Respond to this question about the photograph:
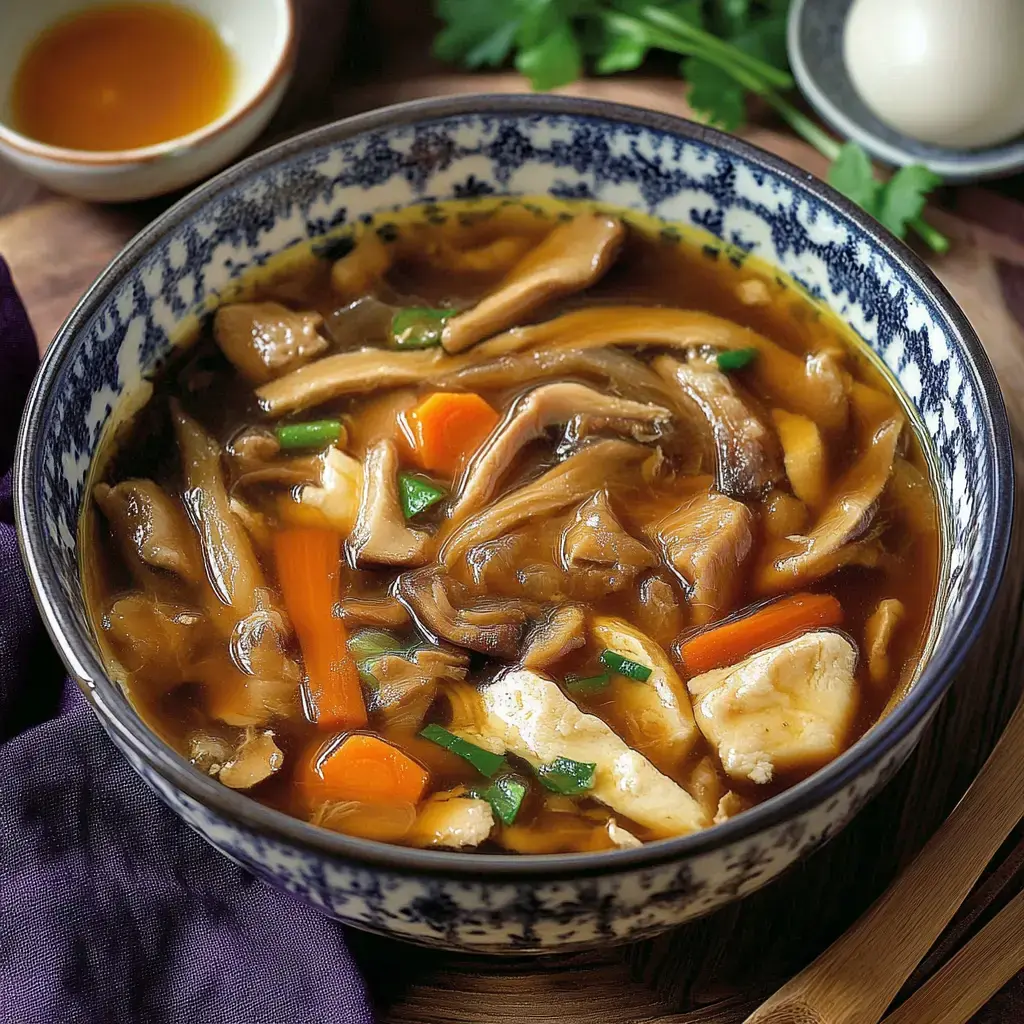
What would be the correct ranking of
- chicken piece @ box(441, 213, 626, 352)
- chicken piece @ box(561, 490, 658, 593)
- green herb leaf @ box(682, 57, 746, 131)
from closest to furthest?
chicken piece @ box(561, 490, 658, 593), chicken piece @ box(441, 213, 626, 352), green herb leaf @ box(682, 57, 746, 131)

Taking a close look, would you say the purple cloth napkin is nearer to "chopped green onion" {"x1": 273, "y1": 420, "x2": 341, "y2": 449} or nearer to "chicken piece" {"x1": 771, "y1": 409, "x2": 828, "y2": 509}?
"chopped green onion" {"x1": 273, "y1": 420, "x2": 341, "y2": 449}

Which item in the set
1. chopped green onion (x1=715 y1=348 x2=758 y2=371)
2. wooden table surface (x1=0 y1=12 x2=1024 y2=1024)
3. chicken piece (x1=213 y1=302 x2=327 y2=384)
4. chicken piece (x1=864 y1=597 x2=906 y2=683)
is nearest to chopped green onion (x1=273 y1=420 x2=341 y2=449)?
chicken piece (x1=213 y1=302 x2=327 y2=384)

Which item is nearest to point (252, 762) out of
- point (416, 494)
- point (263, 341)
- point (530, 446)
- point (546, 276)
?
point (416, 494)

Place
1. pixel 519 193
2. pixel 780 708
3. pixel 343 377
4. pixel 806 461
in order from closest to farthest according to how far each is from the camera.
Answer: pixel 780 708, pixel 806 461, pixel 343 377, pixel 519 193

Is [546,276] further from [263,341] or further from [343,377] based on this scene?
[263,341]

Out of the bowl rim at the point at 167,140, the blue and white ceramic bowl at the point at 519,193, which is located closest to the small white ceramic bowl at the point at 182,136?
the bowl rim at the point at 167,140

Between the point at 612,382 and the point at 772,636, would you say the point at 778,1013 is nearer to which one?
the point at 772,636
